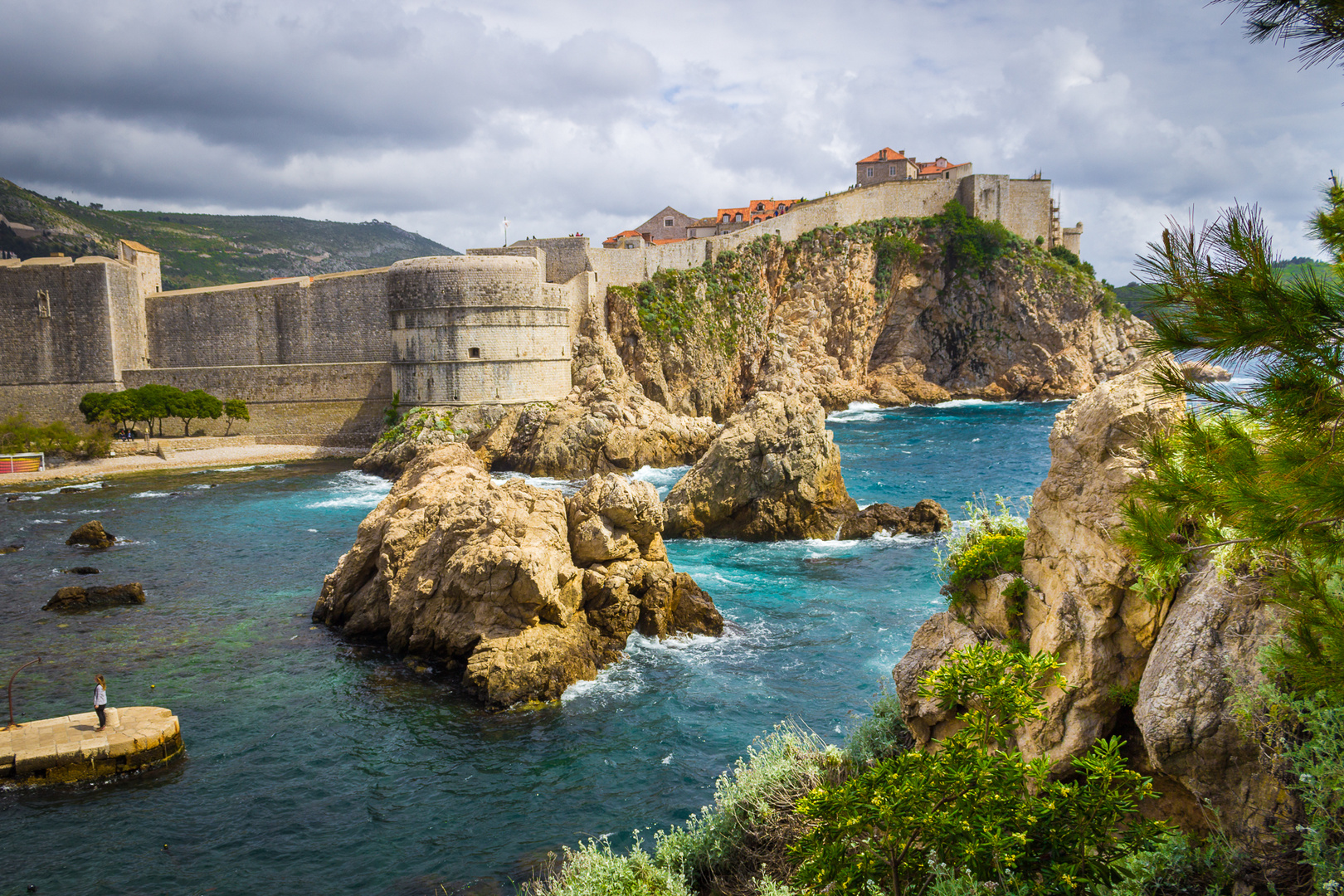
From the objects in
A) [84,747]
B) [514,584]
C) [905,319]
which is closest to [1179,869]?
[514,584]

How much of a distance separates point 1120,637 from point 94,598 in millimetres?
16395

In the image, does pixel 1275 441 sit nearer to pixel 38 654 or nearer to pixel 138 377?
pixel 38 654

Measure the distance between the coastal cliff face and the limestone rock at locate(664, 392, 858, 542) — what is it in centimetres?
2172

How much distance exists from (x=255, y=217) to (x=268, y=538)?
404 feet

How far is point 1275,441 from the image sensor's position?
343cm

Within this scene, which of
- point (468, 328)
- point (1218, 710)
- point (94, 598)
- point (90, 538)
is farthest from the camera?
point (468, 328)

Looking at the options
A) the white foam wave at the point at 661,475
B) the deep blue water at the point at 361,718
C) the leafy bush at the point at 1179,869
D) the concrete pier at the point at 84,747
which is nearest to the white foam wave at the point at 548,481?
the white foam wave at the point at 661,475

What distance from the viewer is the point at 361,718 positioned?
10414 mm

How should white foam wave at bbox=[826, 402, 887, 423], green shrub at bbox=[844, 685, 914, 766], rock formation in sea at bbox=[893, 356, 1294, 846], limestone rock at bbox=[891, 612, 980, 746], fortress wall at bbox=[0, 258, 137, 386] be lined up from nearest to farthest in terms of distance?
rock formation in sea at bbox=[893, 356, 1294, 846] → limestone rock at bbox=[891, 612, 980, 746] → green shrub at bbox=[844, 685, 914, 766] → fortress wall at bbox=[0, 258, 137, 386] → white foam wave at bbox=[826, 402, 887, 423]

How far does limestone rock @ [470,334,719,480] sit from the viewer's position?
2892 centimetres

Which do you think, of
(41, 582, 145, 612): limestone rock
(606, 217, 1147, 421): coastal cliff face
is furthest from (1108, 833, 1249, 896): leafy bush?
(606, 217, 1147, 421): coastal cliff face

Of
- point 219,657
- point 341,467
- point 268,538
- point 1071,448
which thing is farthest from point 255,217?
point 1071,448

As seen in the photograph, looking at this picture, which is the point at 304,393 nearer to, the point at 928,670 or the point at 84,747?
the point at 84,747

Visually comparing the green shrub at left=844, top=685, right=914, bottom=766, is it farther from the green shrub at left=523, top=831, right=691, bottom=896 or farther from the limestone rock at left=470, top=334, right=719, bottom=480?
the limestone rock at left=470, top=334, right=719, bottom=480
